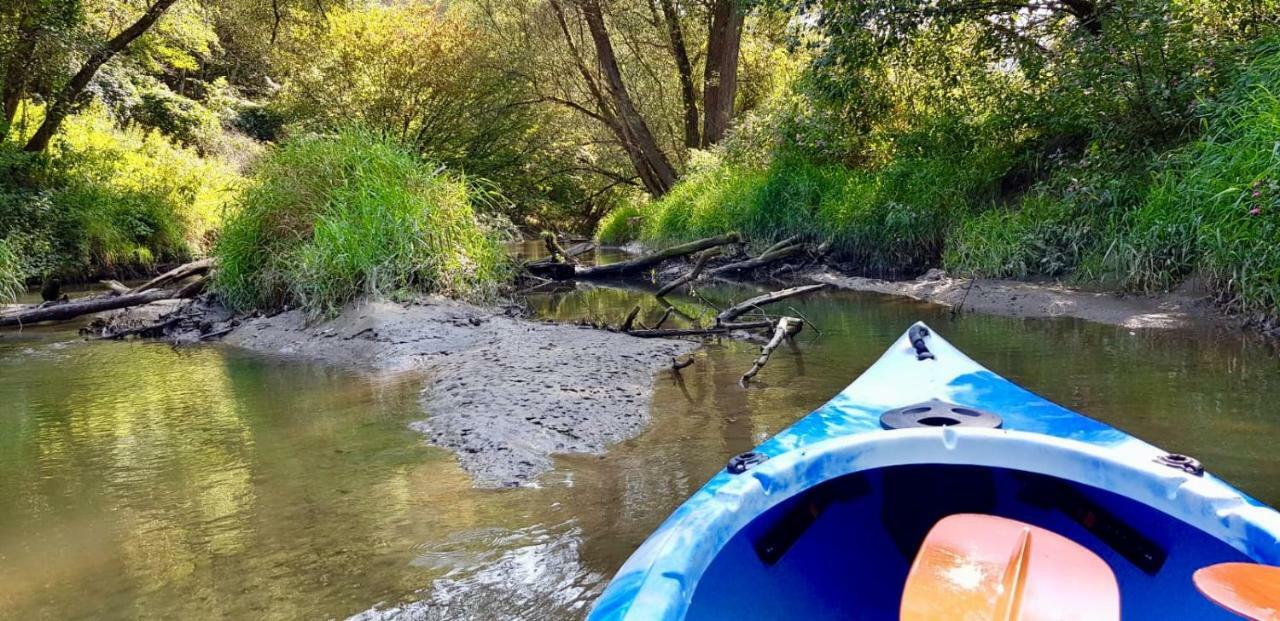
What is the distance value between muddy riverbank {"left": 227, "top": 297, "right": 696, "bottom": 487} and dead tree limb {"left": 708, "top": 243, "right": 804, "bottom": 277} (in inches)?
172

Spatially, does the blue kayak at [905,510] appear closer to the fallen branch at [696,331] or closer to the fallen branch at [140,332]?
the fallen branch at [696,331]

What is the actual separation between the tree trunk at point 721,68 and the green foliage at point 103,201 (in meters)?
9.30

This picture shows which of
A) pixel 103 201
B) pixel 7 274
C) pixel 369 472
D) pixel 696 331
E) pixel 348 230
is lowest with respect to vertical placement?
pixel 369 472

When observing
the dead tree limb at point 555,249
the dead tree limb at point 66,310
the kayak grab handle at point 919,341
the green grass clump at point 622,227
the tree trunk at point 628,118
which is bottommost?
the kayak grab handle at point 919,341

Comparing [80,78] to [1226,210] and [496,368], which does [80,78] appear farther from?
[1226,210]

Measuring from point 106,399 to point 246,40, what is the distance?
2065 cm

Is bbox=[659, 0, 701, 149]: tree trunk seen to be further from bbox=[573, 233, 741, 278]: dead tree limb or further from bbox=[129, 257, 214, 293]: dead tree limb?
bbox=[129, 257, 214, 293]: dead tree limb

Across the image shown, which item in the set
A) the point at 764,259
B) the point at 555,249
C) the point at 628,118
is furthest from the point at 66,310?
the point at 628,118

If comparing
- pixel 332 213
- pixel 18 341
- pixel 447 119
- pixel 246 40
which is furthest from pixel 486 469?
pixel 246 40

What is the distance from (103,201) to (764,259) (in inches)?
395

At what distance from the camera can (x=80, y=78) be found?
38.5 feet

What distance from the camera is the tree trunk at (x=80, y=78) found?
1154 centimetres

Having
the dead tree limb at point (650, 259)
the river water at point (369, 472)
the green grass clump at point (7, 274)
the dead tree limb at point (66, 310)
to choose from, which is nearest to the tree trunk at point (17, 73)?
the green grass clump at point (7, 274)

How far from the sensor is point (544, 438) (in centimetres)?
362
